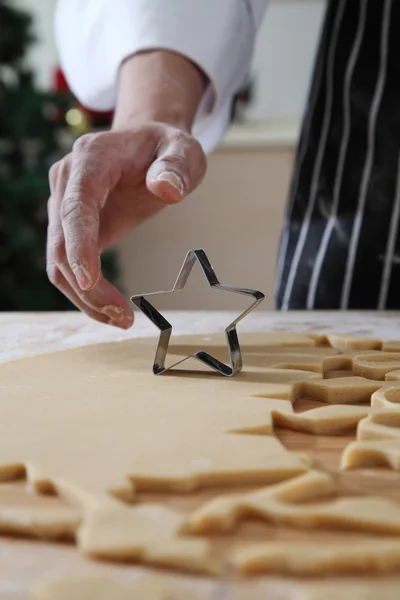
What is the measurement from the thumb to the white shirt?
29 cm

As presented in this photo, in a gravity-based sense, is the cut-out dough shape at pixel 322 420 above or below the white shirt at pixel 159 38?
below

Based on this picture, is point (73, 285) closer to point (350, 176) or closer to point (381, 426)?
point (381, 426)

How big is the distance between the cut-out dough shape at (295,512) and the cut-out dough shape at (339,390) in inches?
9.3

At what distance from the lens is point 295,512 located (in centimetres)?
42

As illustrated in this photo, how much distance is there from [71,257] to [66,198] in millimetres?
93

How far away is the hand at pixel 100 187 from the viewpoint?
2.81 ft

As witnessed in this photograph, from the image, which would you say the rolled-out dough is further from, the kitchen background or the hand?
the kitchen background

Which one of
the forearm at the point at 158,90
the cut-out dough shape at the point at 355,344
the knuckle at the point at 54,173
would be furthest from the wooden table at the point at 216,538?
the forearm at the point at 158,90

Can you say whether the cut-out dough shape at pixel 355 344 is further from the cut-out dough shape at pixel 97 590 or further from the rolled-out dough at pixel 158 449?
the cut-out dough shape at pixel 97 590

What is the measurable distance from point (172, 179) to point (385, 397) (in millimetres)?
393

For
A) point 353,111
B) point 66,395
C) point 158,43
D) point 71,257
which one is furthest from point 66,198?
point 353,111

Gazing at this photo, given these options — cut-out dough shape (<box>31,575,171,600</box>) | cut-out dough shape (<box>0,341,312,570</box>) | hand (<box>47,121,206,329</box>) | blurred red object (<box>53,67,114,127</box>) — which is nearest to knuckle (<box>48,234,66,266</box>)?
hand (<box>47,121,206,329</box>)

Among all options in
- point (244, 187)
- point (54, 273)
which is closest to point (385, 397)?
point (54, 273)

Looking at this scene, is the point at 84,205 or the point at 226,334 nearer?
the point at 226,334
